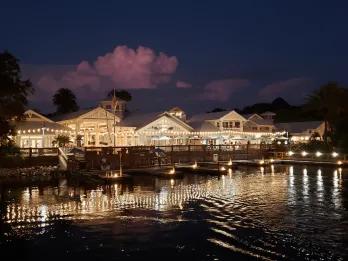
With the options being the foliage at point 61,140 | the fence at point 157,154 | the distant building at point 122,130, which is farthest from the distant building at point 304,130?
the foliage at point 61,140

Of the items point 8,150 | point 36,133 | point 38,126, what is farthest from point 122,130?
point 8,150

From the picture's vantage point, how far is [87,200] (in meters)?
24.6

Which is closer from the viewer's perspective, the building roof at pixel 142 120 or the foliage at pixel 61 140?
the foliage at pixel 61 140

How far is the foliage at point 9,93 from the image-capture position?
3791cm

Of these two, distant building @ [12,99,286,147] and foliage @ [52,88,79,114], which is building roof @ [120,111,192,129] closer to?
distant building @ [12,99,286,147]

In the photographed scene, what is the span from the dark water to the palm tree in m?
39.5

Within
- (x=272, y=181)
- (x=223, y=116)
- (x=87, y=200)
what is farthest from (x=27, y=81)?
(x=223, y=116)

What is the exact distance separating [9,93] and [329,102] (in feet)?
157

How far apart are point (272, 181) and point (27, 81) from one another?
2262cm

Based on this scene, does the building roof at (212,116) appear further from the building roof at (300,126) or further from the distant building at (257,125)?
the building roof at (300,126)

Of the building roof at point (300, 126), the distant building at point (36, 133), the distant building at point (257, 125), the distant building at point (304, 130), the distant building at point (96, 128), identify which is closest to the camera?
the distant building at point (36, 133)

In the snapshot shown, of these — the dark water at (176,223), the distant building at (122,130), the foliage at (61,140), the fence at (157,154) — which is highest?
the distant building at (122,130)

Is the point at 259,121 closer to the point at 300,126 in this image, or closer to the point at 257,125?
the point at 257,125

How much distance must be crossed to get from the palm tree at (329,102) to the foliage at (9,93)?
42398mm
